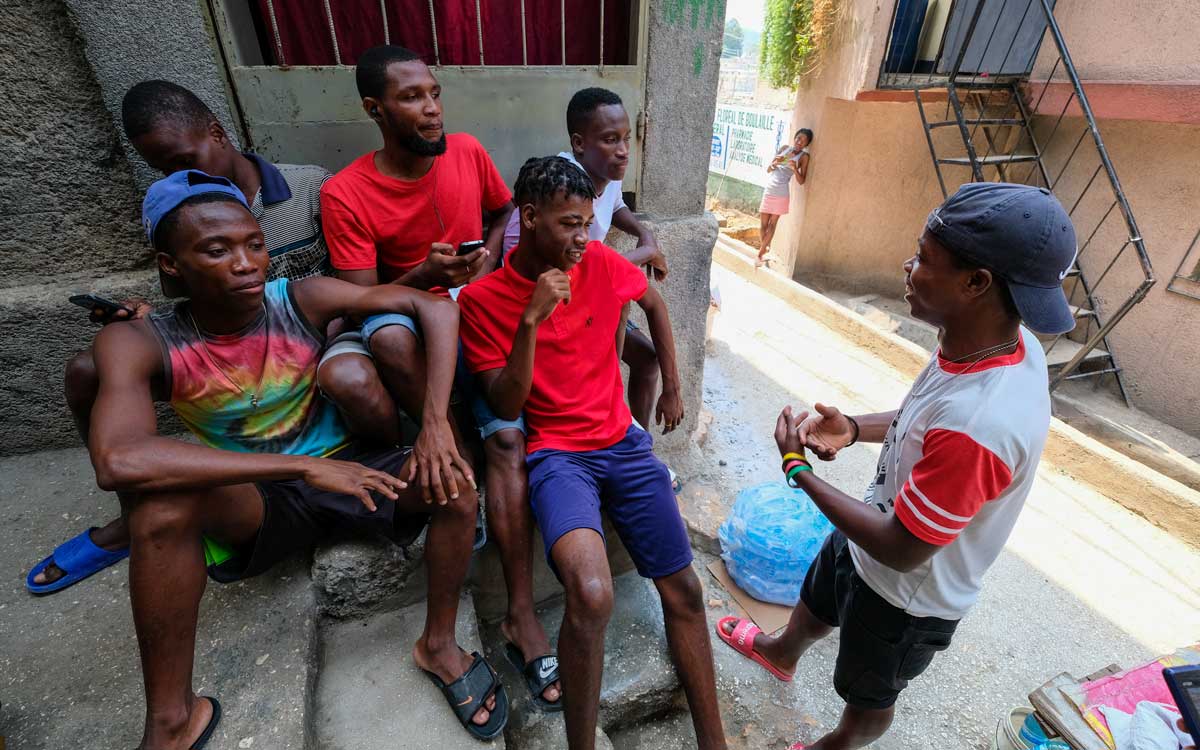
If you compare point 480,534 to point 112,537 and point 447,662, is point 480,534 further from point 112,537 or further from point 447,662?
point 112,537

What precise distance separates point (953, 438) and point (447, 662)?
1.52 m

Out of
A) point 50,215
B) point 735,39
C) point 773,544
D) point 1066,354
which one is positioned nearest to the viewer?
point 50,215

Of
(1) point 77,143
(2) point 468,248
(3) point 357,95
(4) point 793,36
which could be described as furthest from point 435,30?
(4) point 793,36

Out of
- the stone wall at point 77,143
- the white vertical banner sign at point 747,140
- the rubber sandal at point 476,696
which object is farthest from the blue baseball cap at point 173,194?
the white vertical banner sign at point 747,140

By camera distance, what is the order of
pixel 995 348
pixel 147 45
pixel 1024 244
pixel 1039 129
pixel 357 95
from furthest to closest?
1. pixel 1039 129
2. pixel 357 95
3. pixel 147 45
4. pixel 995 348
5. pixel 1024 244

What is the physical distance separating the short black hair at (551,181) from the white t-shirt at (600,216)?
663mm

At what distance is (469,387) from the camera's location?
2150mm

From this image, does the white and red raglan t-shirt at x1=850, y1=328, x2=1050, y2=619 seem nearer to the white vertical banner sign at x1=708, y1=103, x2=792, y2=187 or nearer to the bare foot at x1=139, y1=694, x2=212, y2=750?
the bare foot at x1=139, y1=694, x2=212, y2=750

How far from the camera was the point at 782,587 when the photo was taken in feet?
9.20

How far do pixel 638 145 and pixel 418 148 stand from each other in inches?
51.2

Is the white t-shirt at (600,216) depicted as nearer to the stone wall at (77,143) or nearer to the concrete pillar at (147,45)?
the stone wall at (77,143)

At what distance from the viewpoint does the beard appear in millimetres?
2273

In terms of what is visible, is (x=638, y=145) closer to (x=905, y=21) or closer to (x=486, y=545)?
(x=486, y=545)

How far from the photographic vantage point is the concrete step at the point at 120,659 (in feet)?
5.00
